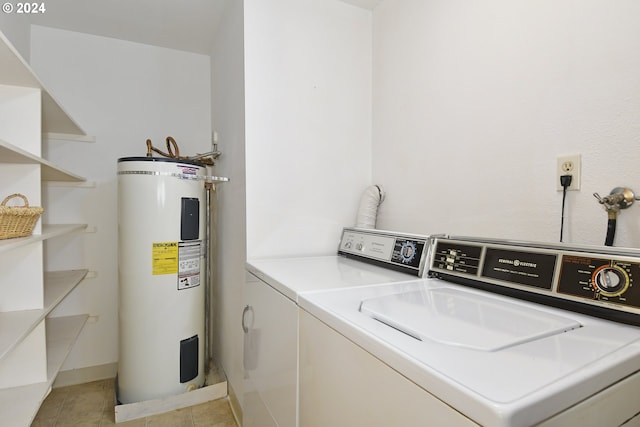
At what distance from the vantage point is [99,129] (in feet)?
7.77

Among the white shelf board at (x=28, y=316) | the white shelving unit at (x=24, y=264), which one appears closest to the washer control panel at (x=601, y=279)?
the white shelf board at (x=28, y=316)

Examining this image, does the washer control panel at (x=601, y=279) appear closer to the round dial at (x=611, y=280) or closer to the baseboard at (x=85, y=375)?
the round dial at (x=611, y=280)

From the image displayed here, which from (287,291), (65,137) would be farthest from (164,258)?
(65,137)

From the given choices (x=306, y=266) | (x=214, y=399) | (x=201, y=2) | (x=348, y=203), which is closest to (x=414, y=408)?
(x=306, y=266)

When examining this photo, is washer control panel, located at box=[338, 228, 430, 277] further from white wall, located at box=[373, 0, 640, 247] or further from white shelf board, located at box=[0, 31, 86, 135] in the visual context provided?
white shelf board, located at box=[0, 31, 86, 135]

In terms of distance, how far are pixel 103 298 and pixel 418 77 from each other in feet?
8.41

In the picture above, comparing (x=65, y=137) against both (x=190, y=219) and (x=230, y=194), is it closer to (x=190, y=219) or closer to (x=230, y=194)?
(x=190, y=219)

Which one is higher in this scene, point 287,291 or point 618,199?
point 618,199

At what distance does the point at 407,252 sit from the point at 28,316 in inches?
64.4

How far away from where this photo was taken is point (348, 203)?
1885 mm

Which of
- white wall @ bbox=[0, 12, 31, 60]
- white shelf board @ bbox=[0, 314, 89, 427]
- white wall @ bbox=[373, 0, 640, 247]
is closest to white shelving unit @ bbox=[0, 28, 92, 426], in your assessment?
white shelf board @ bbox=[0, 314, 89, 427]

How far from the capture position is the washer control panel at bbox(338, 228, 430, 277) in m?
1.21

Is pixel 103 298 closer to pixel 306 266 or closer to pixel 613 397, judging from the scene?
pixel 306 266

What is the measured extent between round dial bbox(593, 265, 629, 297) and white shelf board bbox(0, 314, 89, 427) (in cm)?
189
